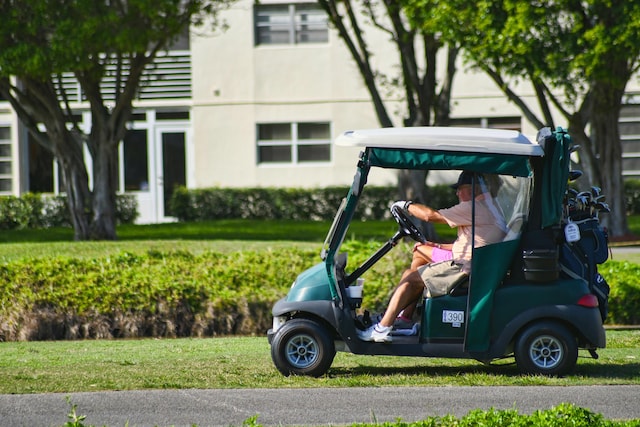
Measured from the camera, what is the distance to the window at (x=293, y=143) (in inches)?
1166

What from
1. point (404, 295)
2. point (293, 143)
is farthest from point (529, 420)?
point (293, 143)

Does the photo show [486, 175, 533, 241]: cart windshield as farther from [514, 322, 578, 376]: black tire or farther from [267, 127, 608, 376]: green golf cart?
[514, 322, 578, 376]: black tire

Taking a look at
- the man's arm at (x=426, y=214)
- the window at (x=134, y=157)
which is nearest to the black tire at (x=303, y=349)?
the man's arm at (x=426, y=214)

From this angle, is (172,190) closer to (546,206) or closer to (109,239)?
(109,239)

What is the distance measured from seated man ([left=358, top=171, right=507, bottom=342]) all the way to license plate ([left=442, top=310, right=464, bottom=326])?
0.19m

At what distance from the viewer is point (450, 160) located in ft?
25.8

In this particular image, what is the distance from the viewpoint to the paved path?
666 centimetres

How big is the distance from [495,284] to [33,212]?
20.2 meters

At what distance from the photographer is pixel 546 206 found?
7949 millimetres

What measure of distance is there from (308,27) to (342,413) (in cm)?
2341

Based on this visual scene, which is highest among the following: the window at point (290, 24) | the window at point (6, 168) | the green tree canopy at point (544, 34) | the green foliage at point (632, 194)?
the window at point (290, 24)

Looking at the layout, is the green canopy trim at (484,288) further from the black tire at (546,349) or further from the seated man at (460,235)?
the black tire at (546,349)

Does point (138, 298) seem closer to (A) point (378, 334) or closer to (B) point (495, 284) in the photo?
(A) point (378, 334)

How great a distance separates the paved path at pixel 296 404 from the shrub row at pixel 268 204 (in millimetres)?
20144
